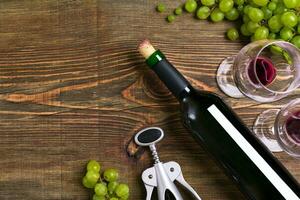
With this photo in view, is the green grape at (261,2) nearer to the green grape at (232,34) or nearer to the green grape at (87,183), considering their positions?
the green grape at (232,34)

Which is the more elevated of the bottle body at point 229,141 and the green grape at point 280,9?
the green grape at point 280,9

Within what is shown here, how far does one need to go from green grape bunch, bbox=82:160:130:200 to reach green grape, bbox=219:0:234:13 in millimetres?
425

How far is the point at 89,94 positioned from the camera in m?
1.24

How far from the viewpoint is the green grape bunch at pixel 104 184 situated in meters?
1.18

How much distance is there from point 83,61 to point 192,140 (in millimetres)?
302

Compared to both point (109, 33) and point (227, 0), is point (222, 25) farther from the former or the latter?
point (109, 33)

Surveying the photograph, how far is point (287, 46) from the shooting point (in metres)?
1.11

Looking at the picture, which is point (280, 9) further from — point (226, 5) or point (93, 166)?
point (93, 166)

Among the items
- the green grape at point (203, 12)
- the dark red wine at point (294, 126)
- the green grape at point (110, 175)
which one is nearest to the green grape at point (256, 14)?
the green grape at point (203, 12)

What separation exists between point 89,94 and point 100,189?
0.21 m

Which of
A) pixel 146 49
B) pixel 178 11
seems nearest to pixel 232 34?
pixel 178 11

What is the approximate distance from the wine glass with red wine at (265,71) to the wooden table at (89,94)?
0.19 ft

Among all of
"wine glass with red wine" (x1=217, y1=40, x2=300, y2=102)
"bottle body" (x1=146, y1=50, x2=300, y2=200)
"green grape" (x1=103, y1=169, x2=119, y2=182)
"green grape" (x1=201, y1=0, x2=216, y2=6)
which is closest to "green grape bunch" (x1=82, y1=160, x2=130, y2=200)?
"green grape" (x1=103, y1=169, x2=119, y2=182)

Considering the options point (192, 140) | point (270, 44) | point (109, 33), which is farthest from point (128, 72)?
point (270, 44)
